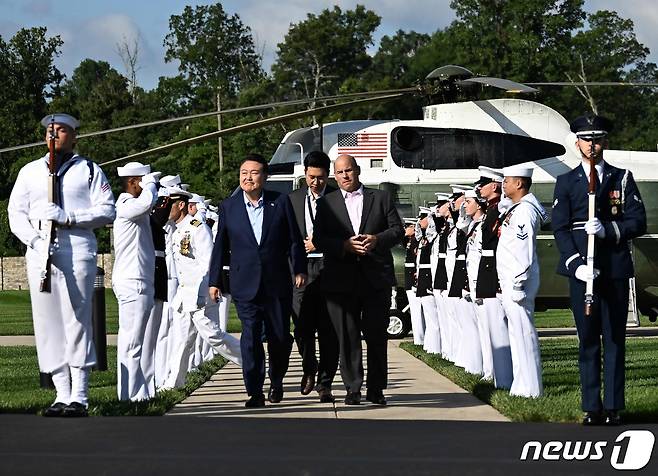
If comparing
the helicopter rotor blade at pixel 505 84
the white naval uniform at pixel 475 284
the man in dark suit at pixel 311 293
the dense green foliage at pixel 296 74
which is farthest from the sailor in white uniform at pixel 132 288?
the dense green foliage at pixel 296 74

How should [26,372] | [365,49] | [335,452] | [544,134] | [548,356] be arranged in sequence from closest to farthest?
[335,452] → [26,372] → [548,356] → [544,134] → [365,49]

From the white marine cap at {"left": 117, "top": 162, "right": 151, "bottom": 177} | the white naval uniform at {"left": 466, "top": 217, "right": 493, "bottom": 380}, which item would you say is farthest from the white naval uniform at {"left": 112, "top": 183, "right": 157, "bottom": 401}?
the white naval uniform at {"left": 466, "top": 217, "right": 493, "bottom": 380}

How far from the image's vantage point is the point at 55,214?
11133mm

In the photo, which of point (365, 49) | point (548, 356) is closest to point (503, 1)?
point (365, 49)

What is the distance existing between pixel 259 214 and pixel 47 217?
2.36 meters

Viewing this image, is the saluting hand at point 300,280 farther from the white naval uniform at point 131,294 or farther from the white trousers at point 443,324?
the white trousers at point 443,324

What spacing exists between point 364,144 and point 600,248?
560 inches

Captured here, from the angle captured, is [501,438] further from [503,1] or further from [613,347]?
[503,1]

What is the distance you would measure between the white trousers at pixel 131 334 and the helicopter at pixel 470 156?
11.4 meters

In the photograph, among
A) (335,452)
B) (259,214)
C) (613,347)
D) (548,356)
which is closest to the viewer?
(335,452)

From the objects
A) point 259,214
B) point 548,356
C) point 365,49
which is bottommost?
point 548,356

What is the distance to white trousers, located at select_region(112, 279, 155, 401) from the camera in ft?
42.2

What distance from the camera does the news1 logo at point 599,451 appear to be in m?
8.83

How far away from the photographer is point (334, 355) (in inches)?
537
